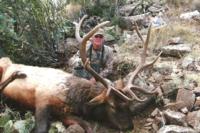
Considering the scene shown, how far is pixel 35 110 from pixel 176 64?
9.54ft

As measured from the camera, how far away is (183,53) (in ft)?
30.2

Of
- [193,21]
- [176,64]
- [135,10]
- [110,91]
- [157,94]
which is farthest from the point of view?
[135,10]

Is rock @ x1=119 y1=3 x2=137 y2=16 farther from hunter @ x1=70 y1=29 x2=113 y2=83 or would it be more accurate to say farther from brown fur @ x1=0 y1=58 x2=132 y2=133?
brown fur @ x1=0 y1=58 x2=132 y2=133

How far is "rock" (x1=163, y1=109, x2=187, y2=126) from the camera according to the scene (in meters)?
6.90

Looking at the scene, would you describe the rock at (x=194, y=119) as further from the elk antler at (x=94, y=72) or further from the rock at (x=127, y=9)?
the rock at (x=127, y=9)

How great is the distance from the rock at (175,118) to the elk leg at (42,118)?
5.37 feet

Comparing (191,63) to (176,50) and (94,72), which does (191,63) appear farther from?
(94,72)

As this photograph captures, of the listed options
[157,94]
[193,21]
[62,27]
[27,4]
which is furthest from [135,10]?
[157,94]

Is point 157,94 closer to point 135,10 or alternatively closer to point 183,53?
point 183,53

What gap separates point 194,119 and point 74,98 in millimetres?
1672

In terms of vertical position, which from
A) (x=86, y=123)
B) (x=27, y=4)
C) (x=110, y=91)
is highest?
(x=27, y=4)

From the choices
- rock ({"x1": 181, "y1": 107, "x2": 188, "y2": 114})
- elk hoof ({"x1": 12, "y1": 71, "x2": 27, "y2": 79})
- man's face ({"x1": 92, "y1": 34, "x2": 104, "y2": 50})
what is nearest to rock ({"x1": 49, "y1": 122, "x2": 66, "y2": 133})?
elk hoof ({"x1": 12, "y1": 71, "x2": 27, "y2": 79})

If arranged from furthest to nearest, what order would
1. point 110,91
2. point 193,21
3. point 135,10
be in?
1. point 135,10
2. point 193,21
3. point 110,91

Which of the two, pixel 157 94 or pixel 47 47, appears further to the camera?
pixel 47 47
